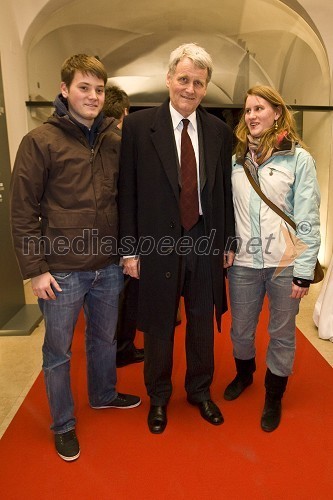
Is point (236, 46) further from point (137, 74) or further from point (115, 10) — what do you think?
point (115, 10)

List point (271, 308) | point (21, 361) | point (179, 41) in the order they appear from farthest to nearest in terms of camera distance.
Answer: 1. point (179, 41)
2. point (21, 361)
3. point (271, 308)

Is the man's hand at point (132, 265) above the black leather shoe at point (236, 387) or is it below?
above

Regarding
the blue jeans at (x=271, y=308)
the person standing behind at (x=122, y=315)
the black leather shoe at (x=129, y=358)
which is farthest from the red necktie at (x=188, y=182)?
the black leather shoe at (x=129, y=358)

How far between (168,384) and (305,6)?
15.6ft

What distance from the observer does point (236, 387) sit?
94.6 inches

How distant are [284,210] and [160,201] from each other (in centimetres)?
61

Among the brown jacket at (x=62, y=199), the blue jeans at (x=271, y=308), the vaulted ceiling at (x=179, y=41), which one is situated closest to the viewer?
the brown jacket at (x=62, y=199)

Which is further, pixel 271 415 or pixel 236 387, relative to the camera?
pixel 236 387

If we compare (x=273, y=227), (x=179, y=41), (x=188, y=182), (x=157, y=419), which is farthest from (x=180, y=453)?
(x=179, y=41)

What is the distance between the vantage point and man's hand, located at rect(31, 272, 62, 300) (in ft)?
5.69

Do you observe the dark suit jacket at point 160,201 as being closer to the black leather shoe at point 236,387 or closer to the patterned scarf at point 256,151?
the patterned scarf at point 256,151

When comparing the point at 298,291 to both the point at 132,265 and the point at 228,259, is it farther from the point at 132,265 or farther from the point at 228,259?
→ the point at 132,265

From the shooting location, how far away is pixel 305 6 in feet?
15.8

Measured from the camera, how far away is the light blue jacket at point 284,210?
1892mm
